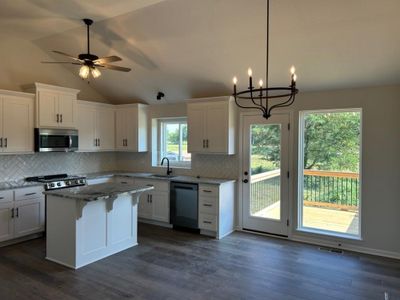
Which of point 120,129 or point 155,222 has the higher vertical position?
point 120,129

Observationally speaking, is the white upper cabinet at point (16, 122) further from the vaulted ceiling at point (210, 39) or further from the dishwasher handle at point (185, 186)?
the dishwasher handle at point (185, 186)

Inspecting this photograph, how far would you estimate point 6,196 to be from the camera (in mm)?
4379

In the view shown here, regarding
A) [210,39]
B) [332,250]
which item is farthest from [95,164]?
[332,250]

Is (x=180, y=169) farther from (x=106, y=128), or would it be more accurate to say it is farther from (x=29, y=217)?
(x=29, y=217)

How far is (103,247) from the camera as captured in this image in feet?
13.2

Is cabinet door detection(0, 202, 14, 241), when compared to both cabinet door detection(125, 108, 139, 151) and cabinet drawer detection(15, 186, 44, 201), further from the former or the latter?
cabinet door detection(125, 108, 139, 151)

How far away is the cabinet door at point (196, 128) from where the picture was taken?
210 inches

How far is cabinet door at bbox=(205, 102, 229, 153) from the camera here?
16.8ft

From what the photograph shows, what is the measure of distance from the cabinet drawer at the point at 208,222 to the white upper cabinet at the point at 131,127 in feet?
6.83

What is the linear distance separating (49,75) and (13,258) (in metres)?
3.21

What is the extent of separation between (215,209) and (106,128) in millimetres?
2938

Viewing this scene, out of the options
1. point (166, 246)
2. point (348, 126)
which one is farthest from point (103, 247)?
point (348, 126)

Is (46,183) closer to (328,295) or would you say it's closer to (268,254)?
(268,254)

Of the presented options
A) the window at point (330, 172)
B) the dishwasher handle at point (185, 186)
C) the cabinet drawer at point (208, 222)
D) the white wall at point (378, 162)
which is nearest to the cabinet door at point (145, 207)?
the dishwasher handle at point (185, 186)
